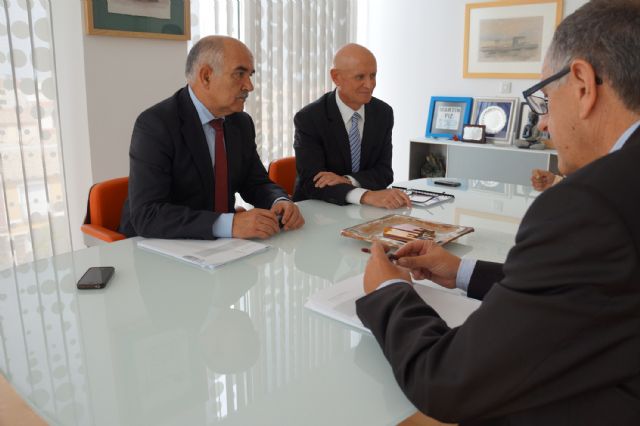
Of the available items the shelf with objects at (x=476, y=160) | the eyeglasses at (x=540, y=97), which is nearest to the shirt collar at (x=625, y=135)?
the eyeglasses at (x=540, y=97)

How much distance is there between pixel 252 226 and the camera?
1798mm

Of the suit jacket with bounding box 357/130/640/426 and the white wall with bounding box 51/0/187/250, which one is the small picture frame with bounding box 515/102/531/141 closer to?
the white wall with bounding box 51/0/187/250

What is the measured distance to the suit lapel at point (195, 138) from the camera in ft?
6.81

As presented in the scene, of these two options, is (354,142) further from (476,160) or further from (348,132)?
(476,160)

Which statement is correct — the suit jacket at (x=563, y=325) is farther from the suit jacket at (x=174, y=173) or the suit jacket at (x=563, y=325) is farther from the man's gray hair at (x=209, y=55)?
the man's gray hair at (x=209, y=55)

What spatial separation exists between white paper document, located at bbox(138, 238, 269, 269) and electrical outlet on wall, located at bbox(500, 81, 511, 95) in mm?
3689

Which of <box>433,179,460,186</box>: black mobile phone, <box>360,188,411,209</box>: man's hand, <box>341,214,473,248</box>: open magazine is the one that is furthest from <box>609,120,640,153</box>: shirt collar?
<box>433,179,460,186</box>: black mobile phone

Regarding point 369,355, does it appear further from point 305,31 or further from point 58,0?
point 305,31

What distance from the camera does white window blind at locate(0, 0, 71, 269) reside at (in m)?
3.04

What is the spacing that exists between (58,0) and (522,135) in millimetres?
3631

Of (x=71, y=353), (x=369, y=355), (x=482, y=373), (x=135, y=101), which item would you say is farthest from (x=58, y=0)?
(x=482, y=373)

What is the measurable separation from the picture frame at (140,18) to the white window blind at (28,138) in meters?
0.27

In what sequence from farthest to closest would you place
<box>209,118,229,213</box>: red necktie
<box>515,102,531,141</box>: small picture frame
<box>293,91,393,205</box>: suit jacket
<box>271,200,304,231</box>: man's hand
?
1. <box>515,102,531,141</box>: small picture frame
2. <box>293,91,393,205</box>: suit jacket
3. <box>209,118,229,213</box>: red necktie
4. <box>271,200,304,231</box>: man's hand

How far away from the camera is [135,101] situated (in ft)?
11.6
